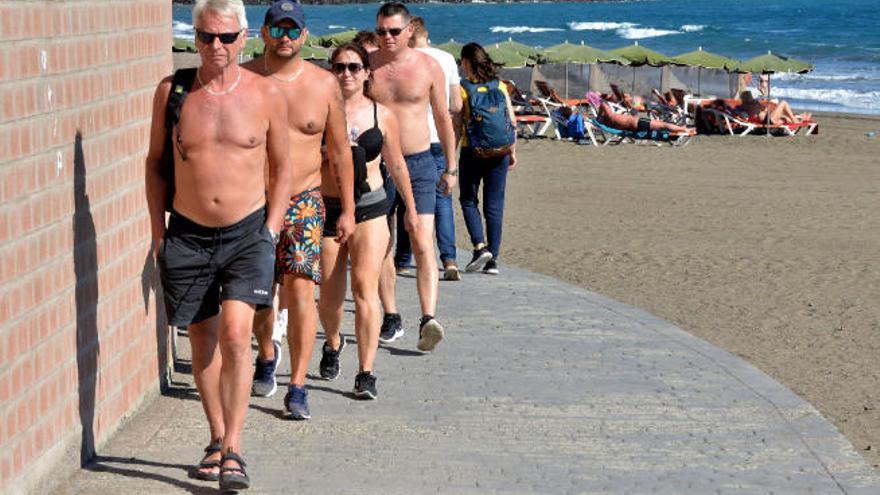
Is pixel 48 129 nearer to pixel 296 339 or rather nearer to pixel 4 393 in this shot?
pixel 4 393

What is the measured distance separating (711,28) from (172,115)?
9791cm

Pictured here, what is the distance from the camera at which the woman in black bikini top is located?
7414 millimetres

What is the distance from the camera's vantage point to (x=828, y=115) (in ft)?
127

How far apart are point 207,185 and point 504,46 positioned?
3785cm

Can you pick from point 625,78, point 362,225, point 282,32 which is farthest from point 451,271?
point 625,78

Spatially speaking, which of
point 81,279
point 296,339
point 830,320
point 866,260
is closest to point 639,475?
point 296,339

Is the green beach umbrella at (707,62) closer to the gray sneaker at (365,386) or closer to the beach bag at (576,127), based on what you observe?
the beach bag at (576,127)

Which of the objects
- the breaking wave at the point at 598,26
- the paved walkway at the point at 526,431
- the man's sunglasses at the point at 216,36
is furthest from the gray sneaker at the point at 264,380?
the breaking wave at the point at 598,26

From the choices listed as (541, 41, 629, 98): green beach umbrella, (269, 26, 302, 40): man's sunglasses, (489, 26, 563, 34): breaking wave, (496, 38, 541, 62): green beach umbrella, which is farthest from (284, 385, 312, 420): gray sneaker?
(489, 26, 563, 34): breaking wave

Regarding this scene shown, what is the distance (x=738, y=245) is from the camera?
15.3m

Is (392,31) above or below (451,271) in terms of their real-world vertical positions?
above

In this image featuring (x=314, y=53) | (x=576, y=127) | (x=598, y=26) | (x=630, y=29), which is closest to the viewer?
(x=576, y=127)

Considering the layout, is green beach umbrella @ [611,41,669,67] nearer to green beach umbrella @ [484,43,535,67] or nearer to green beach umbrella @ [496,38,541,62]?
green beach umbrella @ [496,38,541,62]

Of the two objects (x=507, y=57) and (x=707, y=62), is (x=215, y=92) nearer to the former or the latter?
(x=707, y=62)
